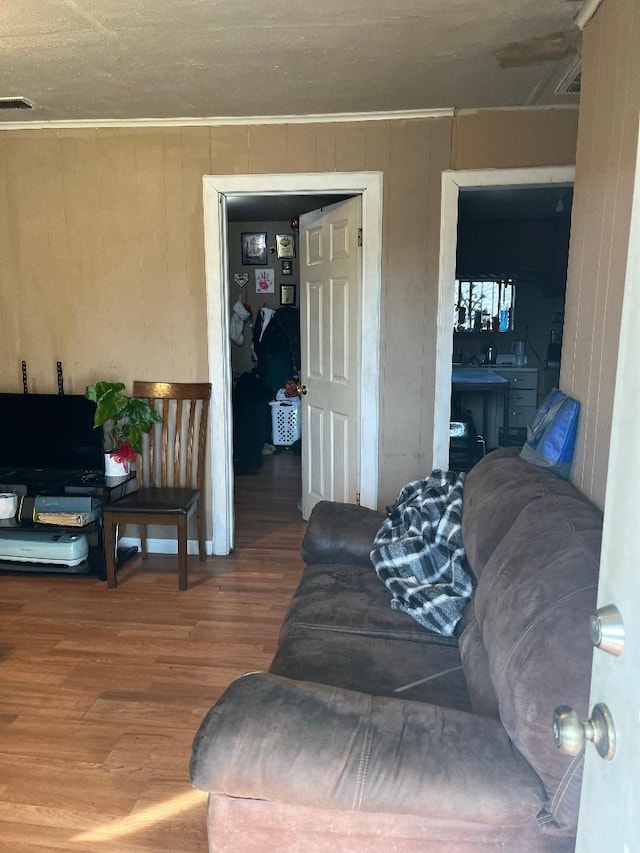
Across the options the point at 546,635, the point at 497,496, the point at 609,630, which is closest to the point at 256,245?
the point at 497,496

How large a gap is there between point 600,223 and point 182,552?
98.0 inches

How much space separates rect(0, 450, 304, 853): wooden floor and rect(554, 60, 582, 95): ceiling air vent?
9.11ft

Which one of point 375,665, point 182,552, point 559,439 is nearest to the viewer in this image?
point 375,665

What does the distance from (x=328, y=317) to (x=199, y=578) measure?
1788mm

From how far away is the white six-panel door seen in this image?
146 inches

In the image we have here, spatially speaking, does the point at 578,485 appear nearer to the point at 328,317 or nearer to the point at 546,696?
the point at 546,696

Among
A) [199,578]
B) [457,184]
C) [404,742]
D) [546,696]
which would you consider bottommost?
[199,578]

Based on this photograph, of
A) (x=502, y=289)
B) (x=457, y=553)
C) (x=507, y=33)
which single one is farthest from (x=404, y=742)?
(x=502, y=289)

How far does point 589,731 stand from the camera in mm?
812

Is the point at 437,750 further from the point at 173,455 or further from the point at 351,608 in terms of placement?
the point at 173,455

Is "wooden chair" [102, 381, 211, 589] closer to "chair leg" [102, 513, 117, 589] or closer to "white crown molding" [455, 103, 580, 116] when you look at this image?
"chair leg" [102, 513, 117, 589]

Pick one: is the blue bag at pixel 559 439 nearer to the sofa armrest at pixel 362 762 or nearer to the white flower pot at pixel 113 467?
the sofa armrest at pixel 362 762

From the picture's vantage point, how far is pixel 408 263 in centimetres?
344

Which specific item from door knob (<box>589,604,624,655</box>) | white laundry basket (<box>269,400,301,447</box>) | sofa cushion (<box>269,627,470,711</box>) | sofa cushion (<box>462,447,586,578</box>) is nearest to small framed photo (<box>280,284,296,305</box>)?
white laundry basket (<box>269,400,301,447</box>)
